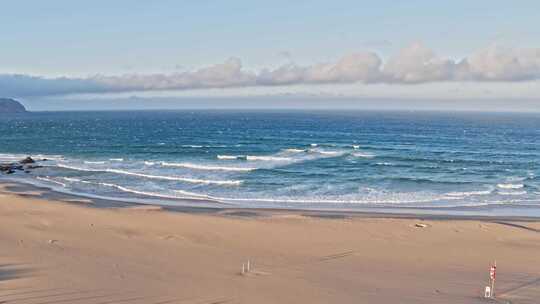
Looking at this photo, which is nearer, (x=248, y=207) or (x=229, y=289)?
(x=229, y=289)

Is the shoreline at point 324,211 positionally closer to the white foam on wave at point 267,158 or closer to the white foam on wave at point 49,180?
the white foam on wave at point 49,180

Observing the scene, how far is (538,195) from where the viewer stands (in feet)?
123

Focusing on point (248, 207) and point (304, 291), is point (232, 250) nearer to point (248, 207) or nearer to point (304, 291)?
point (304, 291)

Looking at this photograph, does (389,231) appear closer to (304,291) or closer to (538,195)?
(304,291)

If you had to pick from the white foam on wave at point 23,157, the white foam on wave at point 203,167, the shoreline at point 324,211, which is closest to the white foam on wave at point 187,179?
the white foam on wave at point 203,167

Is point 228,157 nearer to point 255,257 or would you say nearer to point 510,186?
point 510,186

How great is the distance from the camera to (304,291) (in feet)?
54.8

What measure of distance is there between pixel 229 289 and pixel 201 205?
1742 cm

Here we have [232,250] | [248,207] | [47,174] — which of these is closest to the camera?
[232,250]

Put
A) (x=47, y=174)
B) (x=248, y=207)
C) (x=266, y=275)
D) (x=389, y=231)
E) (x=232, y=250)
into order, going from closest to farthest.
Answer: (x=266, y=275), (x=232, y=250), (x=389, y=231), (x=248, y=207), (x=47, y=174)

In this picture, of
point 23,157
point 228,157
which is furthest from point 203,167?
point 23,157

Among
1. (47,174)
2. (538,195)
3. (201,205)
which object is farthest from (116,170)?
(538,195)

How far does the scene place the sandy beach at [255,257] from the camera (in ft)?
53.7

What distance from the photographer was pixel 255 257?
20.8 m
